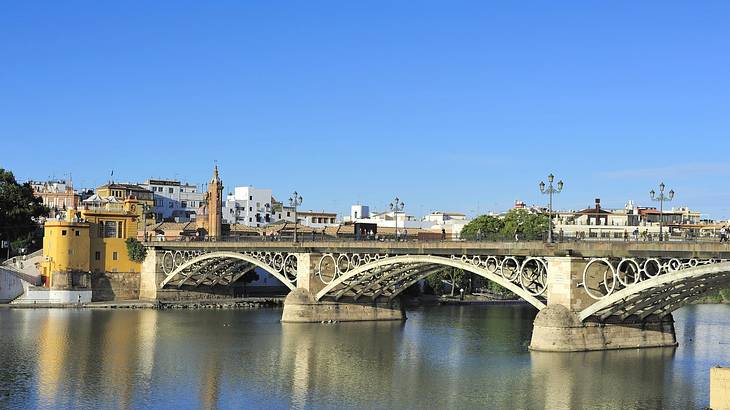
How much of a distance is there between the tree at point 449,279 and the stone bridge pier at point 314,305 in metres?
27.6

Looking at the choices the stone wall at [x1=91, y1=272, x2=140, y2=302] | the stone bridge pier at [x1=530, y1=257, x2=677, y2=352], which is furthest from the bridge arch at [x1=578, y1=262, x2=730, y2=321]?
the stone wall at [x1=91, y1=272, x2=140, y2=302]

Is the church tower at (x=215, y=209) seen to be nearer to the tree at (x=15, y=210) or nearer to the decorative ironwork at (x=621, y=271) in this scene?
the tree at (x=15, y=210)

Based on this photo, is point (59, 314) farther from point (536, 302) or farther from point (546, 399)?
point (546, 399)

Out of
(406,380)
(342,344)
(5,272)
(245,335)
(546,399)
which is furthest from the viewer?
(5,272)

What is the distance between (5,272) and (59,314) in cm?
1037

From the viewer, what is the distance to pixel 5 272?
87312mm

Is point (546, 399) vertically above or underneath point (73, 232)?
underneath

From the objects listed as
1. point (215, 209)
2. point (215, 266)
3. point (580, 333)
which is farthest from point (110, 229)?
point (580, 333)

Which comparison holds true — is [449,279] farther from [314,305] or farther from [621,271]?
[621,271]

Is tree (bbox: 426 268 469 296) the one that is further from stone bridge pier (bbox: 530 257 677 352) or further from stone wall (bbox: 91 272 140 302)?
stone bridge pier (bbox: 530 257 677 352)

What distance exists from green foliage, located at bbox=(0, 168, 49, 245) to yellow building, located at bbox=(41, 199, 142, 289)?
7.51 m

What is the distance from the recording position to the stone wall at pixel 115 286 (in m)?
92.4

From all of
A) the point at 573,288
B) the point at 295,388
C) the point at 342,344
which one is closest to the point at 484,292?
the point at 342,344

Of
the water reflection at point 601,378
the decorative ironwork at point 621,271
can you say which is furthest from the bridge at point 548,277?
the water reflection at point 601,378
